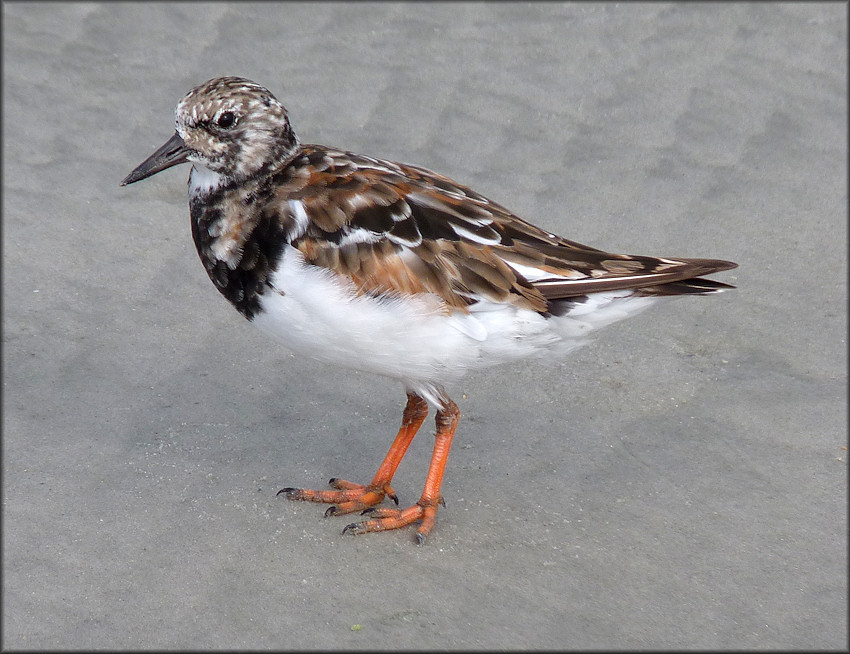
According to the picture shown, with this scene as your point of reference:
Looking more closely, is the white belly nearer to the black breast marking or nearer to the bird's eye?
the black breast marking

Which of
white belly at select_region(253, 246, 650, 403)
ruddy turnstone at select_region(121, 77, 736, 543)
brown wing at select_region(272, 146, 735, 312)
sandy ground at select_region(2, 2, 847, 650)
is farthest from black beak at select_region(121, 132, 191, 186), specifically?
sandy ground at select_region(2, 2, 847, 650)

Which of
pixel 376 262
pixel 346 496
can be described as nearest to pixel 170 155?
pixel 376 262

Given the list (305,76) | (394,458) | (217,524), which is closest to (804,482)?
(394,458)

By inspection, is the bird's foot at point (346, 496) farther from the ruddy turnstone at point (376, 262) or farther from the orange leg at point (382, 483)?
the ruddy turnstone at point (376, 262)

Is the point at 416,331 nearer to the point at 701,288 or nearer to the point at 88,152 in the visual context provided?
the point at 701,288

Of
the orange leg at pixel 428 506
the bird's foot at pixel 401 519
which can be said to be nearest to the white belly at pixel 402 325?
the orange leg at pixel 428 506

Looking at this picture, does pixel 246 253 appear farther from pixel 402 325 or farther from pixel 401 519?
pixel 401 519
